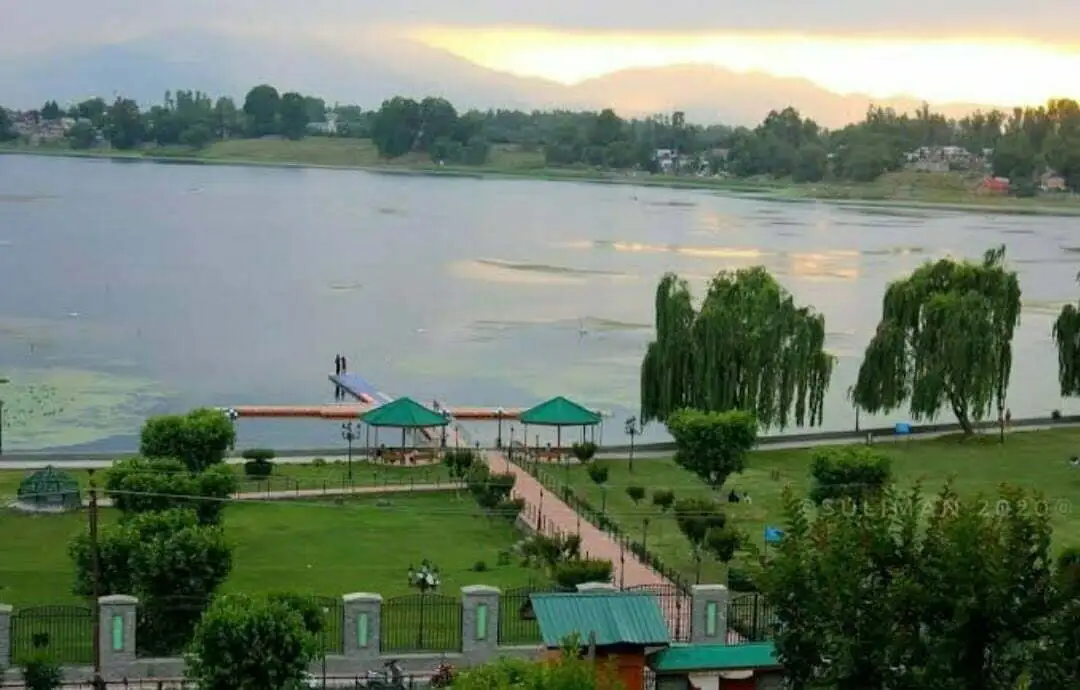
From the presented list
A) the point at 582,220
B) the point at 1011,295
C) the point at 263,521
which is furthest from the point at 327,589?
the point at 582,220

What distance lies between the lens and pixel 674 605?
68.0ft

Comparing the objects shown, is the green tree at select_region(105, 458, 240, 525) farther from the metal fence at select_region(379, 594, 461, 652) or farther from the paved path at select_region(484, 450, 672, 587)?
the paved path at select_region(484, 450, 672, 587)

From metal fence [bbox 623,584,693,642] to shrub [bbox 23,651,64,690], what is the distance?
727 centimetres

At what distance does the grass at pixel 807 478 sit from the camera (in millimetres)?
26078

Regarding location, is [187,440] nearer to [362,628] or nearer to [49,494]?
[49,494]

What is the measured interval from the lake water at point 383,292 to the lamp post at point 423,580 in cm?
1787

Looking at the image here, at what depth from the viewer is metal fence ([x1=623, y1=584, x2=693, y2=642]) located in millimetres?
19250

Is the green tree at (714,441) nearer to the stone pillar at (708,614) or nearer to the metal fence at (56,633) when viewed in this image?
the stone pillar at (708,614)

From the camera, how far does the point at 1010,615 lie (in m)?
13.1

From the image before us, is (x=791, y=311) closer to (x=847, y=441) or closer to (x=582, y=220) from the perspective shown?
(x=847, y=441)

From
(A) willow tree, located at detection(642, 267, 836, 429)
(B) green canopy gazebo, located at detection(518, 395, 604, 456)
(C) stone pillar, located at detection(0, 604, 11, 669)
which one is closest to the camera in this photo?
(C) stone pillar, located at detection(0, 604, 11, 669)

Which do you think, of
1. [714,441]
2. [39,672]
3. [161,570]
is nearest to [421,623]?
[161,570]

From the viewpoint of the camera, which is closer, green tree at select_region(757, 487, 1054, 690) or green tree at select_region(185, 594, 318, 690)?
green tree at select_region(757, 487, 1054, 690)

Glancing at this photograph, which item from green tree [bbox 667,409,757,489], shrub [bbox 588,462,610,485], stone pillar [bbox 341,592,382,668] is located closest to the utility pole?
stone pillar [bbox 341,592,382,668]
